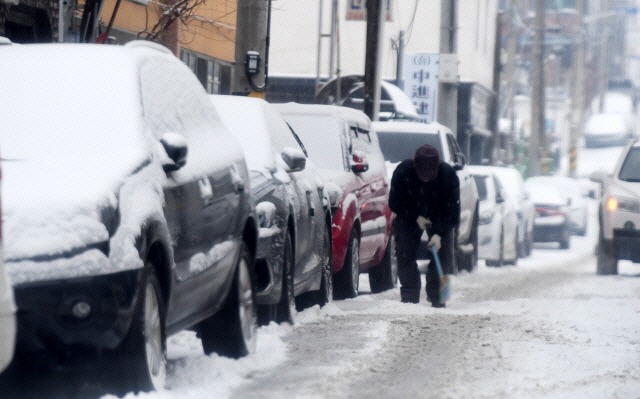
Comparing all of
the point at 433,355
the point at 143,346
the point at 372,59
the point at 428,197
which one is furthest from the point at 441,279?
the point at 372,59

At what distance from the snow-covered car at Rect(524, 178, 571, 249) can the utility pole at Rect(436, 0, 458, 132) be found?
552cm

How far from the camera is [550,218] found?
3022cm

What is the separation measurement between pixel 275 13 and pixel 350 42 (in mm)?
2851

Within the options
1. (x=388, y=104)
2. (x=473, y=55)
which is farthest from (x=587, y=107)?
(x=388, y=104)

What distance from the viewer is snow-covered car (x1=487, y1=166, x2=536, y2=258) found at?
79.2 feet

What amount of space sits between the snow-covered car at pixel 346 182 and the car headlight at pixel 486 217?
6814 millimetres

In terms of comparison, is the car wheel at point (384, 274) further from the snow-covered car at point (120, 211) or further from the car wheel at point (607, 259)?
the snow-covered car at point (120, 211)

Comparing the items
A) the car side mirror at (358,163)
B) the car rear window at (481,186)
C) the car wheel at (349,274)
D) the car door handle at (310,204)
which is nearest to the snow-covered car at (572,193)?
the car rear window at (481,186)

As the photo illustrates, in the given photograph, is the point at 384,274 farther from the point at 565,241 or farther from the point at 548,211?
the point at 565,241

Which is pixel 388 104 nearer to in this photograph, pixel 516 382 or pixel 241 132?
pixel 241 132

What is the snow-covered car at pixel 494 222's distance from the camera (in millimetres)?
21156

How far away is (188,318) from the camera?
6926 millimetres

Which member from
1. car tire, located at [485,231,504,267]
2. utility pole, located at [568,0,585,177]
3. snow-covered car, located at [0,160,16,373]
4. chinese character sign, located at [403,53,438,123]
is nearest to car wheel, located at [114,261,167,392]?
snow-covered car, located at [0,160,16,373]

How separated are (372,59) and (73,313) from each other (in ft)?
53.3
